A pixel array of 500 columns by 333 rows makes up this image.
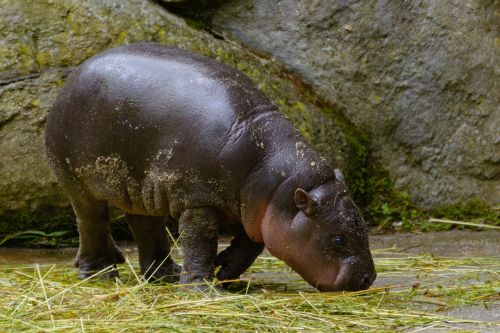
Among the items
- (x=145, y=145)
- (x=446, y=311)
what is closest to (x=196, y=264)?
(x=145, y=145)

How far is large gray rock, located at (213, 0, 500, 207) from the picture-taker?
723 centimetres

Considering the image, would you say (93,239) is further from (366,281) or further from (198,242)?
(366,281)

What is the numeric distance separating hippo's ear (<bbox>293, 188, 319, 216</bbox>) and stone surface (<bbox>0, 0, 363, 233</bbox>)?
96.4 inches

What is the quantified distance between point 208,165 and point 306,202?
521 mm

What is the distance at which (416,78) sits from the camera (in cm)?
726

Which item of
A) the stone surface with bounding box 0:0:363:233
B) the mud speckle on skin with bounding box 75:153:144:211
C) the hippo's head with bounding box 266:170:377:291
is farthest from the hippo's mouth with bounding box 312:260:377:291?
the stone surface with bounding box 0:0:363:233

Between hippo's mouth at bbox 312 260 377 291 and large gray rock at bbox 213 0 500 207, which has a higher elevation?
large gray rock at bbox 213 0 500 207

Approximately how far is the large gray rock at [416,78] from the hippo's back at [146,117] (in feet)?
7.71

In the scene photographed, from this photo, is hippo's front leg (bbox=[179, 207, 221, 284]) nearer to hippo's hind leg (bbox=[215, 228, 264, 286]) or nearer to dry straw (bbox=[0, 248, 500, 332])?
dry straw (bbox=[0, 248, 500, 332])

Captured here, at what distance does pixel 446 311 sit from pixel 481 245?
2.27m

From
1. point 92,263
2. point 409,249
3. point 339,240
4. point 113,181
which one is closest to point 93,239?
point 92,263

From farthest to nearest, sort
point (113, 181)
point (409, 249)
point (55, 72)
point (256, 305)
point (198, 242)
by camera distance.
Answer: point (55, 72) < point (409, 249) < point (113, 181) < point (198, 242) < point (256, 305)

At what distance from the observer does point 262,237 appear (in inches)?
187

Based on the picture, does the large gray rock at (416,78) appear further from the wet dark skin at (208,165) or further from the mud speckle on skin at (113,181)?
the mud speckle on skin at (113,181)
